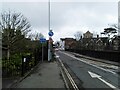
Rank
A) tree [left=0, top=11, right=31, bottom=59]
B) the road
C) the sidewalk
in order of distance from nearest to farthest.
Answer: the sidewalk
the road
tree [left=0, top=11, right=31, bottom=59]

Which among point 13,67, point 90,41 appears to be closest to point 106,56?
point 13,67

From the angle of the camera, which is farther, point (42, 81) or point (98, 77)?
point (98, 77)

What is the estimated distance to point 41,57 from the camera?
4206 centimetres

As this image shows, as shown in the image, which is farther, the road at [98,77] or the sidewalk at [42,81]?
the road at [98,77]

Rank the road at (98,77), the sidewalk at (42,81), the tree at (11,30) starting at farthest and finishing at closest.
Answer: the tree at (11,30)
the road at (98,77)
the sidewalk at (42,81)

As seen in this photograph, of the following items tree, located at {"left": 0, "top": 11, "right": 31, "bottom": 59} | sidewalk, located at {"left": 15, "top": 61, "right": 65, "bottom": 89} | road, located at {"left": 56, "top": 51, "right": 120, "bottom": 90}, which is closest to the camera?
sidewalk, located at {"left": 15, "top": 61, "right": 65, "bottom": 89}

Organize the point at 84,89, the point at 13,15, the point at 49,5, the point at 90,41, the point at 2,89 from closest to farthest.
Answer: the point at 2,89 < the point at 84,89 < the point at 13,15 < the point at 49,5 < the point at 90,41

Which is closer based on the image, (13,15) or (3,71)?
(3,71)

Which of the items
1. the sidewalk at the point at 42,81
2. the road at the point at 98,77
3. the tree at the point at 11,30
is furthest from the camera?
the tree at the point at 11,30

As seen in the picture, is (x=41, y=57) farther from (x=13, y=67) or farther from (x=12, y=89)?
(x=12, y=89)

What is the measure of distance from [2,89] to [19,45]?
70.6 feet

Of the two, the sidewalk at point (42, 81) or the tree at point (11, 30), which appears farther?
the tree at point (11, 30)

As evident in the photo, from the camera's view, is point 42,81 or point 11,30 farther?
point 11,30

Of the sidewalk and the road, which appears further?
the road
